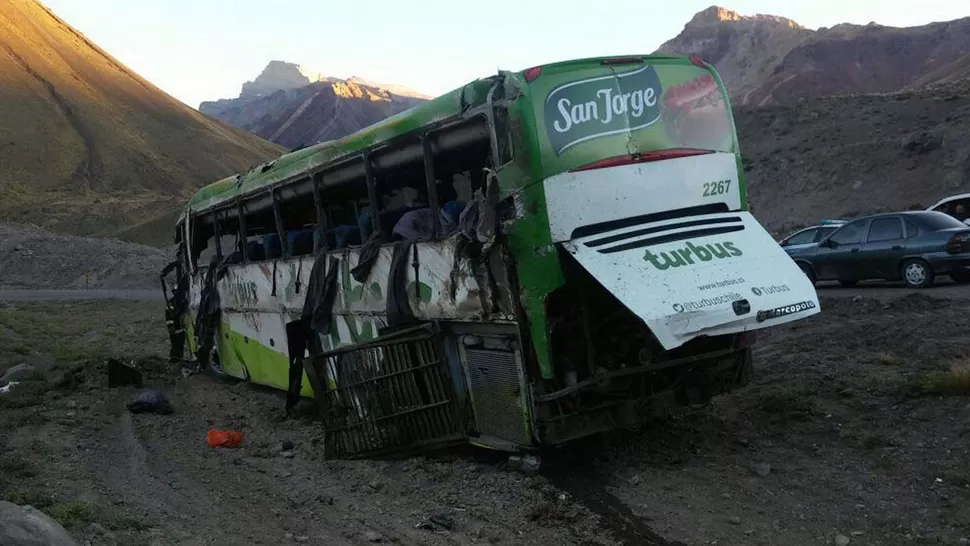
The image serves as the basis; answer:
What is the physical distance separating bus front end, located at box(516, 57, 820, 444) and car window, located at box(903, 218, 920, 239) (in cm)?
824

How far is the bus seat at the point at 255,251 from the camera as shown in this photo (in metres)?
9.82

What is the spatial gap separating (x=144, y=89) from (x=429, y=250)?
90.1 m

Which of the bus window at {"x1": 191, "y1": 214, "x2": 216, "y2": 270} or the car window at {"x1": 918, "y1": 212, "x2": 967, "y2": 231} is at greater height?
the bus window at {"x1": 191, "y1": 214, "x2": 216, "y2": 270}

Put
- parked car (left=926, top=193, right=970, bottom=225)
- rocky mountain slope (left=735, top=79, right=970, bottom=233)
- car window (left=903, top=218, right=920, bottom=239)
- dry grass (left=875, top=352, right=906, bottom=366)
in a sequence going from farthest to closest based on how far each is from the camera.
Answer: rocky mountain slope (left=735, top=79, right=970, bottom=233) < parked car (left=926, top=193, right=970, bottom=225) < car window (left=903, top=218, right=920, bottom=239) < dry grass (left=875, top=352, right=906, bottom=366)

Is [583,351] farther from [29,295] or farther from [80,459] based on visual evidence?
[29,295]

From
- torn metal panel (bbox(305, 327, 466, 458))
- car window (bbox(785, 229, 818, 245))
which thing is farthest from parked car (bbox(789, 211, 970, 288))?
torn metal panel (bbox(305, 327, 466, 458))

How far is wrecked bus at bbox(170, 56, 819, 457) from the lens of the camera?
5633 mm

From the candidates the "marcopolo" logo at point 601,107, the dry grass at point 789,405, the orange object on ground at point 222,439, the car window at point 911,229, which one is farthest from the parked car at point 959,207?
the orange object on ground at point 222,439

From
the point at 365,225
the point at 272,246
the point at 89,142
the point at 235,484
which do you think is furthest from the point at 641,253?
the point at 89,142

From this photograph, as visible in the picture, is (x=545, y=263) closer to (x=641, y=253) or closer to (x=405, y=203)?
(x=641, y=253)

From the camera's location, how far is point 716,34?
103062 millimetres

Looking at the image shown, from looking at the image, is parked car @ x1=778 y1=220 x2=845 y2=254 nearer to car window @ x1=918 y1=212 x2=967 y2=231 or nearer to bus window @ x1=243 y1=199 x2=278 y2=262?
car window @ x1=918 y1=212 x2=967 y2=231

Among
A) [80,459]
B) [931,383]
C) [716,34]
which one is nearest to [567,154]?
[931,383]

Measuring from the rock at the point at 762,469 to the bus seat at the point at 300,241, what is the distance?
488 centimetres
